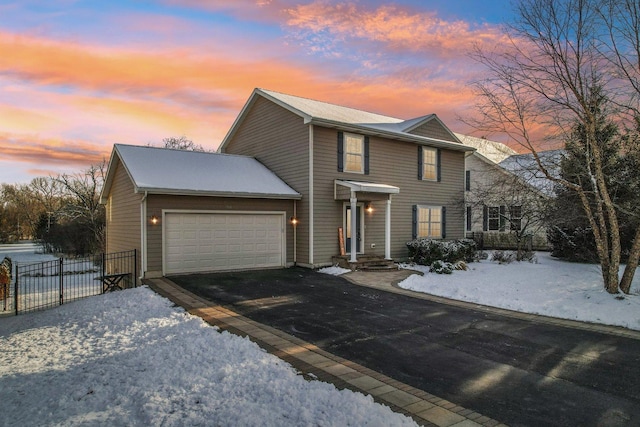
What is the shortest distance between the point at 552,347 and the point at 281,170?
36.7ft

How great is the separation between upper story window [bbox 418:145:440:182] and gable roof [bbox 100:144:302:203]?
6189mm

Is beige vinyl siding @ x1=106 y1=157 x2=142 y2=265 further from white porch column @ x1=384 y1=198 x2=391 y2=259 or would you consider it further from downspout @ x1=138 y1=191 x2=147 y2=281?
white porch column @ x1=384 y1=198 x2=391 y2=259

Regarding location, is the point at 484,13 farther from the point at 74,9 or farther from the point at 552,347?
the point at 74,9

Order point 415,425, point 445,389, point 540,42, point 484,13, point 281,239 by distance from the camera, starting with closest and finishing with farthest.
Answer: point 415,425, point 445,389, point 540,42, point 484,13, point 281,239

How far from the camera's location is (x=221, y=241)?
12.7 metres

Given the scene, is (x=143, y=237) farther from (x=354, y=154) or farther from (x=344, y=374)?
(x=344, y=374)

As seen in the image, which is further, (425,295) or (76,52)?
(76,52)

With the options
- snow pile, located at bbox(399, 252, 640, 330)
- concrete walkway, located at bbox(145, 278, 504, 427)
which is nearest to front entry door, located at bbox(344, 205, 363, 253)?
snow pile, located at bbox(399, 252, 640, 330)

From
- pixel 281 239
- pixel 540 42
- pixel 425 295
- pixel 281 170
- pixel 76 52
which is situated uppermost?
pixel 76 52

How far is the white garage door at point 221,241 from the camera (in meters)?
11.9

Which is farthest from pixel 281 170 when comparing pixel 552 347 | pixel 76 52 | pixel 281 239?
pixel 552 347

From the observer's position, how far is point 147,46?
1217 centimetres

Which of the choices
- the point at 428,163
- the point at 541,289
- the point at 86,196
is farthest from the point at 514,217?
the point at 86,196

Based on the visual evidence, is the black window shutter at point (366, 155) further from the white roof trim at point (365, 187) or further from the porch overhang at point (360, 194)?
the white roof trim at point (365, 187)
